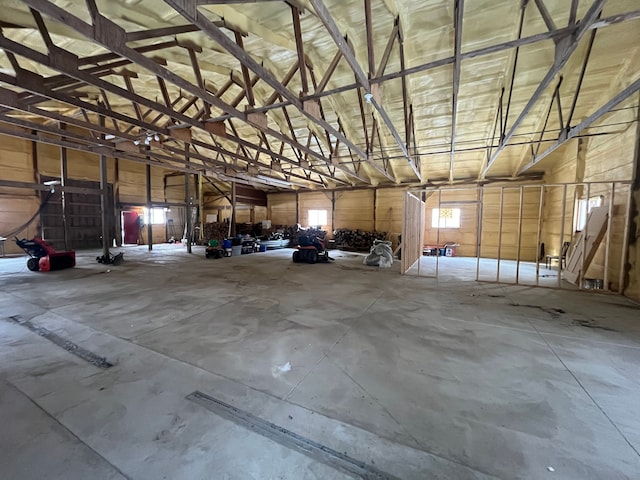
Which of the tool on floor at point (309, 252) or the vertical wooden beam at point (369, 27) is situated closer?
the vertical wooden beam at point (369, 27)

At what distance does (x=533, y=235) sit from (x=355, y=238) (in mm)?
6706

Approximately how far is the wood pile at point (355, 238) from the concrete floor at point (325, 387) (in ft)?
24.9

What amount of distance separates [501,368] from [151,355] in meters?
3.36

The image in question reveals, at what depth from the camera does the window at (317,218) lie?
45.3 ft

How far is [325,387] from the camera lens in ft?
6.91

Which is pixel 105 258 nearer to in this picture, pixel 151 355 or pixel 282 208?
pixel 151 355

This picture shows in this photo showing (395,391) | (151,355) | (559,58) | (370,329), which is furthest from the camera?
(370,329)

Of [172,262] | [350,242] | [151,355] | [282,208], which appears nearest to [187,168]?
[172,262]

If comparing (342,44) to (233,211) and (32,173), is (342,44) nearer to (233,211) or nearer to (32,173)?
(233,211)

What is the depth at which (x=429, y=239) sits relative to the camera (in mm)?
11422

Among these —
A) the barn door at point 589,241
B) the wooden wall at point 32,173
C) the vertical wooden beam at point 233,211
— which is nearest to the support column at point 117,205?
the wooden wall at point 32,173

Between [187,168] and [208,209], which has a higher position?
[187,168]

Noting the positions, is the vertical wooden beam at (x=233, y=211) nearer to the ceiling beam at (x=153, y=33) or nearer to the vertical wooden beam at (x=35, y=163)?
the vertical wooden beam at (x=35, y=163)

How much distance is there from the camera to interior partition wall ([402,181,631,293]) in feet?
17.0
